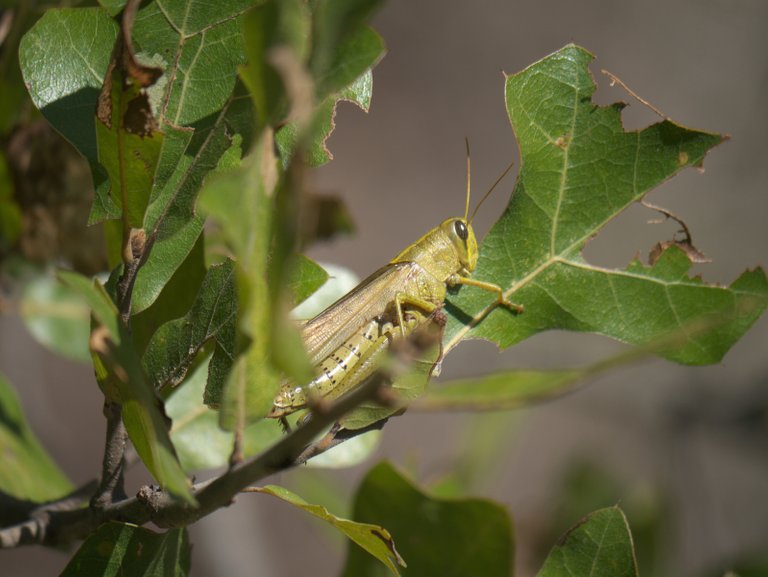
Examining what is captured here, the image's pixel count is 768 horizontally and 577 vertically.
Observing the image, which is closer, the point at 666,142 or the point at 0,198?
the point at 666,142

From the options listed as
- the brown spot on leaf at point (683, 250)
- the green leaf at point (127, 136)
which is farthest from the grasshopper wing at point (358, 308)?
the green leaf at point (127, 136)

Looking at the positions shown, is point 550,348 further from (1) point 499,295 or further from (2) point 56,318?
(1) point 499,295

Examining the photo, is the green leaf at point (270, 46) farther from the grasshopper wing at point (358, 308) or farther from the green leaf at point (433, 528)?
the grasshopper wing at point (358, 308)

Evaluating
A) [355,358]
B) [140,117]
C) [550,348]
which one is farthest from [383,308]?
[550,348]

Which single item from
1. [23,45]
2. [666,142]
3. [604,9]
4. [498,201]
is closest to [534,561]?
[666,142]

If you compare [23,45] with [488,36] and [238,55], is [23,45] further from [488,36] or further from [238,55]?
[488,36]

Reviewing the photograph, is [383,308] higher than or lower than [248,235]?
lower

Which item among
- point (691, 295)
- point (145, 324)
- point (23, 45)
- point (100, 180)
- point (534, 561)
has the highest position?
point (23, 45)
